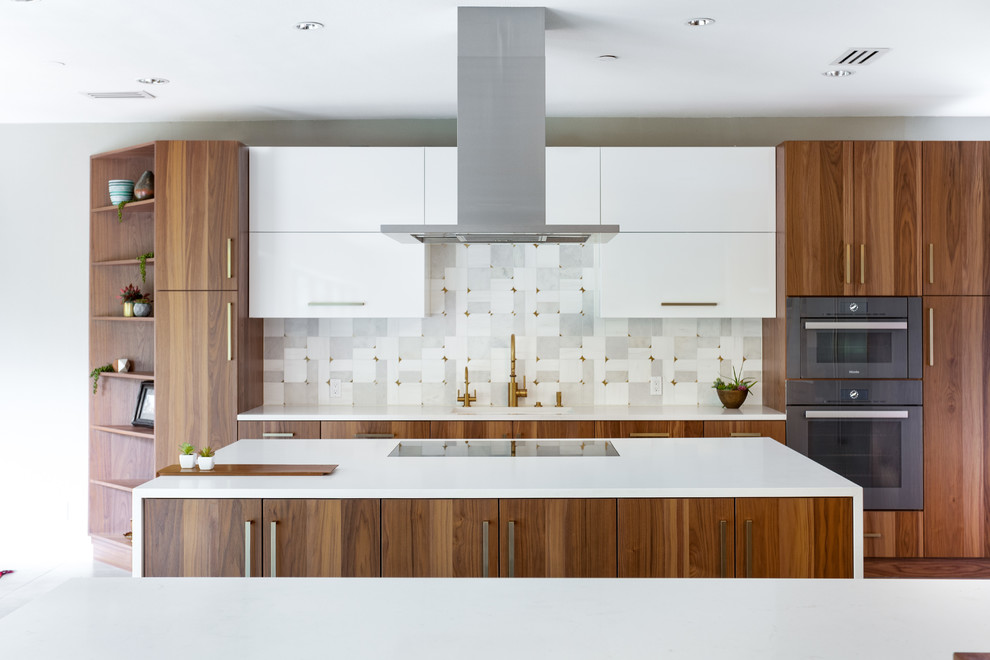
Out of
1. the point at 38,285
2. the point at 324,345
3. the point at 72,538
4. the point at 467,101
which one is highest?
the point at 467,101

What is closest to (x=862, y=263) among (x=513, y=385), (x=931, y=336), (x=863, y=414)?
(x=931, y=336)

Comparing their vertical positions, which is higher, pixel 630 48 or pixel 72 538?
pixel 630 48

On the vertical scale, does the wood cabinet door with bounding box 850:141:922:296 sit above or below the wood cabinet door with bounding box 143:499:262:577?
above

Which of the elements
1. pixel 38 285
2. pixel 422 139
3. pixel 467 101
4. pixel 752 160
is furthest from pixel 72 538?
pixel 752 160

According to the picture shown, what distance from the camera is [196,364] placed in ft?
13.6

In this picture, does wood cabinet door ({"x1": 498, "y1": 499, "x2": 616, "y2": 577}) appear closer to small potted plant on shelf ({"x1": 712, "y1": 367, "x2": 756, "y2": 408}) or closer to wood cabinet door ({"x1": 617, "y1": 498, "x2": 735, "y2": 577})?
wood cabinet door ({"x1": 617, "y1": 498, "x2": 735, "y2": 577})

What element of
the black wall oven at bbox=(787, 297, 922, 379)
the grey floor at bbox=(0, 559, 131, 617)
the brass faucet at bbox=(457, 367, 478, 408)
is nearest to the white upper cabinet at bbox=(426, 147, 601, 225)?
the brass faucet at bbox=(457, 367, 478, 408)

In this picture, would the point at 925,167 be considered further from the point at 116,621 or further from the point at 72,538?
the point at 72,538

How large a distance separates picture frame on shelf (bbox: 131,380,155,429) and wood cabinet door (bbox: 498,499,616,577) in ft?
9.53

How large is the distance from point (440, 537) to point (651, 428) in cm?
195

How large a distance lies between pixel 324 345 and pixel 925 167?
3447 mm

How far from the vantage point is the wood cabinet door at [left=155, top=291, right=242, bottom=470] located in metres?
4.14

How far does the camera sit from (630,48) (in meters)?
3.32

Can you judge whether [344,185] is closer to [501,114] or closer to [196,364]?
[196,364]
